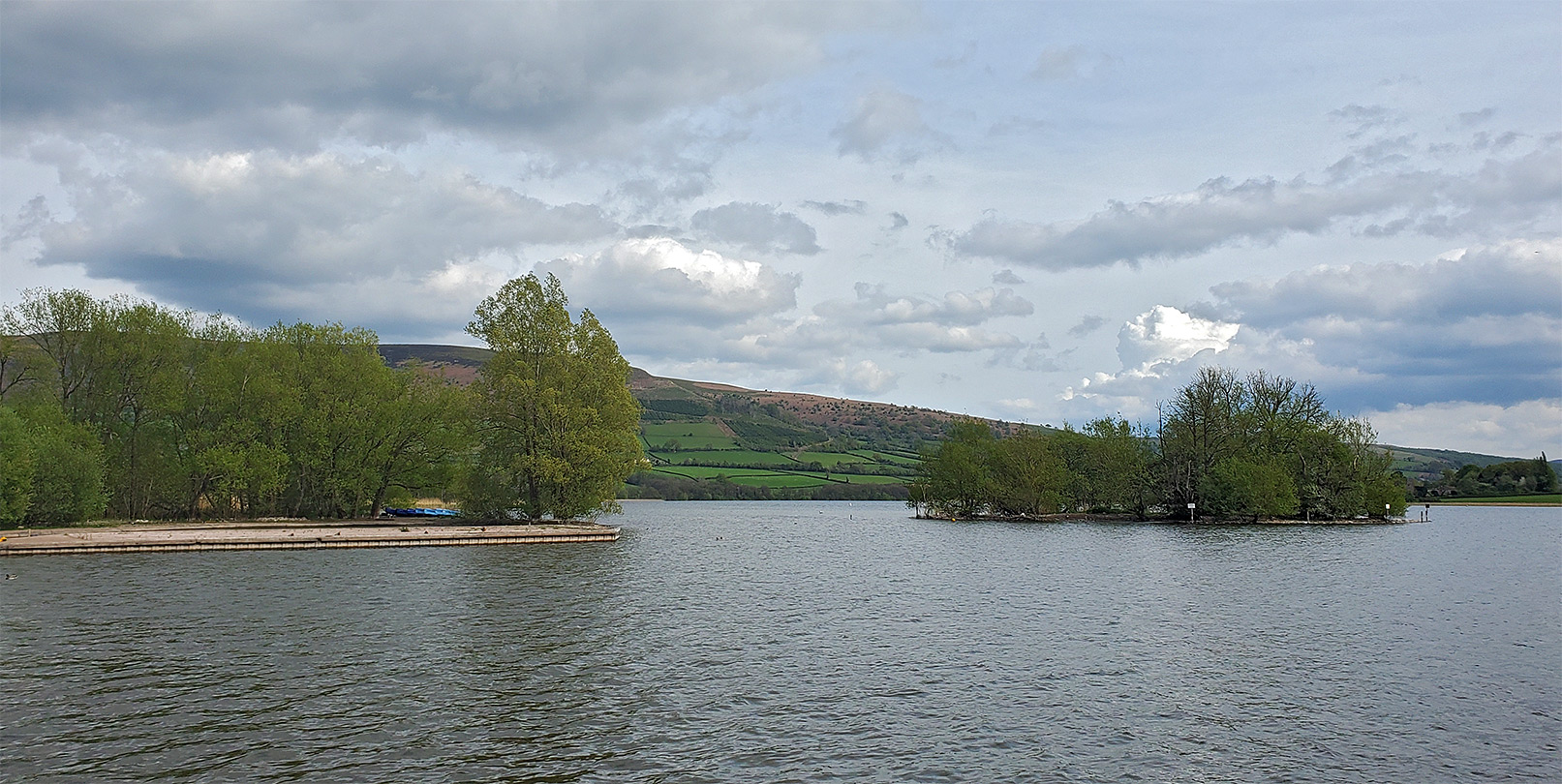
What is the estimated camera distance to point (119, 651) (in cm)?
2386

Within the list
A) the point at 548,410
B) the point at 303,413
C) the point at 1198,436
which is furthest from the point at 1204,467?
the point at 303,413

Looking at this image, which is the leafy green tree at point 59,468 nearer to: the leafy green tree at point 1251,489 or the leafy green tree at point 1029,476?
the leafy green tree at point 1029,476

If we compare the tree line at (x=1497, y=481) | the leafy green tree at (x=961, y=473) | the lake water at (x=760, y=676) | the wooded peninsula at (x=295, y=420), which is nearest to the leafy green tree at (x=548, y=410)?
the wooded peninsula at (x=295, y=420)

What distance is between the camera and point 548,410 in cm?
6844

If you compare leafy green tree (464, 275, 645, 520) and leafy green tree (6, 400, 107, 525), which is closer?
leafy green tree (6, 400, 107, 525)

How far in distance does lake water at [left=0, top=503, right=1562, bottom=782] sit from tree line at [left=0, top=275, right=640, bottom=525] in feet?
80.1

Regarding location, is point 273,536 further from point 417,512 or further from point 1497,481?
point 1497,481

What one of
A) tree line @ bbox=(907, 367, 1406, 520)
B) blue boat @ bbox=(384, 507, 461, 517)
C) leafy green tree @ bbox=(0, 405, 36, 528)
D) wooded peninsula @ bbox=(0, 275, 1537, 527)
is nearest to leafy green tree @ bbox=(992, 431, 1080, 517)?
tree line @ bbox=(907, 367, 1406, 520)

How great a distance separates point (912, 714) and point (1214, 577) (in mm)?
32724

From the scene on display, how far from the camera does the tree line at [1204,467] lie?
102750mm

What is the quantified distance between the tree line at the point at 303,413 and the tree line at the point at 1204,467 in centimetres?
5654

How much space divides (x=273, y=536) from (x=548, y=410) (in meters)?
19.5

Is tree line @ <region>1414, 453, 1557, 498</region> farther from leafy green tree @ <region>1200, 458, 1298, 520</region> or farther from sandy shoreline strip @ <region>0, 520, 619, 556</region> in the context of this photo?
sandy shoreline strip @ <region>0, 520, 619, 556</region>

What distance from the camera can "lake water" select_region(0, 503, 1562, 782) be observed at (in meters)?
16.0
